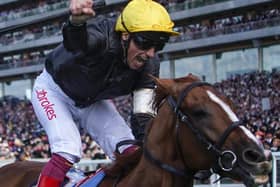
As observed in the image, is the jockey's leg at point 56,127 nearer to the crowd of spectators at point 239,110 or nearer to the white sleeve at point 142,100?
the white sleeve at point 142,100

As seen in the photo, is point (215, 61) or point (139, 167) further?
point (215, 61)

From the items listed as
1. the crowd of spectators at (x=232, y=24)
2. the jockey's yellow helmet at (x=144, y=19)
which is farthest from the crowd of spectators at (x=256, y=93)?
the jockey's yellow helmet at (x=144, y=19)

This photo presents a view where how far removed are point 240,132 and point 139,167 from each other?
0.74m

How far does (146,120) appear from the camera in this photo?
364cm

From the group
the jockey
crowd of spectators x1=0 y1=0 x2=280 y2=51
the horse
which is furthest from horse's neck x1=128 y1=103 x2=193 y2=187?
crowd of spectators x1=0 y1=0 x2=280 y2=51

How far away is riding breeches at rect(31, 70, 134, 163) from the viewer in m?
3.61

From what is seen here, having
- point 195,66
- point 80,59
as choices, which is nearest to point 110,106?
point 80,59

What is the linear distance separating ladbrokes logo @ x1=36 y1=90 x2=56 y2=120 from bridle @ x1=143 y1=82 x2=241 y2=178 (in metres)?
0.86

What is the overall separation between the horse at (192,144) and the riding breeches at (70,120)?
442mm

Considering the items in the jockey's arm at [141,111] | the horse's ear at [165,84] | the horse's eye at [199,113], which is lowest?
the jockey's arm at [141,111]

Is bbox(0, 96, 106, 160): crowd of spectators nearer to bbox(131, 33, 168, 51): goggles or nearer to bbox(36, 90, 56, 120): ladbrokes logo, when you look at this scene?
bbox(36, 90, 56, 120): ladbrokes logo

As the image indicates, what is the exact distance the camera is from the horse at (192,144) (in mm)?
2639

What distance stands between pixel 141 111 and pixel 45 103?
651mm

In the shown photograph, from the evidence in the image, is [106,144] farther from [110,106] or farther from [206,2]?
[206,2]
